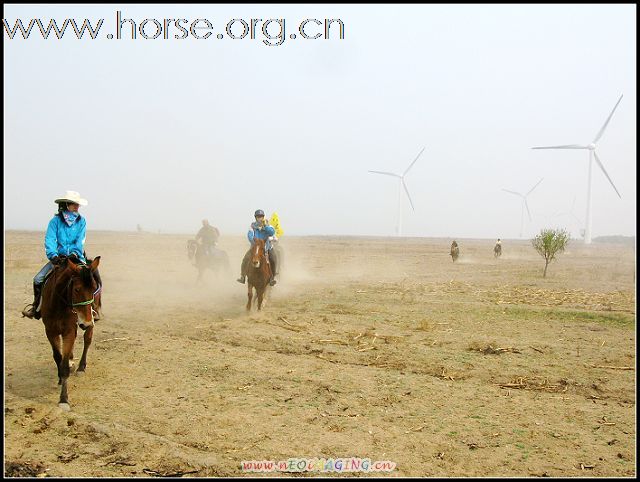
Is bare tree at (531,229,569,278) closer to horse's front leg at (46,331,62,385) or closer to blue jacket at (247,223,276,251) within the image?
blue jacket at (247,223,276,251)

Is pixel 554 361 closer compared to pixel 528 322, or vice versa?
pixel 554 361

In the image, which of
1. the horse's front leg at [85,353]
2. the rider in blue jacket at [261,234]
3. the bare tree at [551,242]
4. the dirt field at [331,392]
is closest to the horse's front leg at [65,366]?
the dirt field at [331,392]

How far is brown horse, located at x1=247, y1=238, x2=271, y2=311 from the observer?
13762 mm

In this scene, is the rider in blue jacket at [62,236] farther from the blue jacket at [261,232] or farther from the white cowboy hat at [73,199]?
the blue jacket at [261,232]

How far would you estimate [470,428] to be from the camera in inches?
251

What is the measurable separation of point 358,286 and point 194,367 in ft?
45.0

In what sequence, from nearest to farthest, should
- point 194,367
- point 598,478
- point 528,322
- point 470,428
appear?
point 598,478 → point 470,428 → point 194,367 → point 528,322

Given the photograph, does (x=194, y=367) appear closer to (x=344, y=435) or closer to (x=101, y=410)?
(x=101, y=410)

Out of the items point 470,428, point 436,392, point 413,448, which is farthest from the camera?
point 436,392

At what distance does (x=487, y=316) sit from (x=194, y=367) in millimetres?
9268

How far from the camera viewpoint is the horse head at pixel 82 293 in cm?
669

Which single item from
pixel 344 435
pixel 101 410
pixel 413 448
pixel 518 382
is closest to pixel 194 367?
pixel 101 410

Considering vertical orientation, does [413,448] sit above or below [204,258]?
below

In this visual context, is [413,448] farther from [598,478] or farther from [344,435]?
[598,478]
